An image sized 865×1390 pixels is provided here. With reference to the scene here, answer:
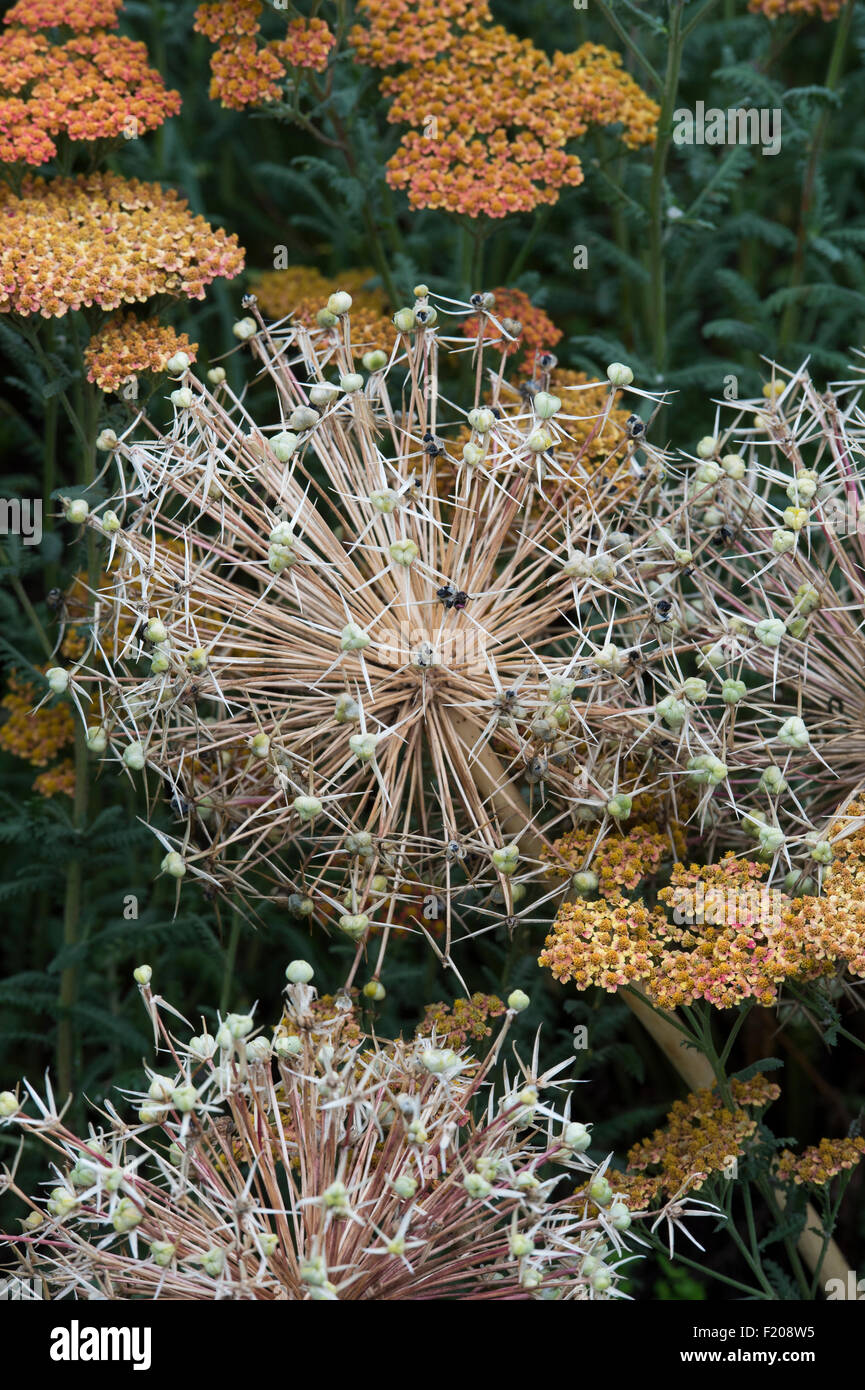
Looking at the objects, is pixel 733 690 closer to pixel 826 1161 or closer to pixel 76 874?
pixel 826 1161

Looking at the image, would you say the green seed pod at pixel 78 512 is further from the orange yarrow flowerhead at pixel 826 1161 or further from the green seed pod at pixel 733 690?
the orange yarrow flowerhead at pixel 826 1161

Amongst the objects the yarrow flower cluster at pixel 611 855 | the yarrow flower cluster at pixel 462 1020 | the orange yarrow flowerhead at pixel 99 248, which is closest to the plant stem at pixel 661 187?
the orange yarrow flowerhead at pixel 99 248

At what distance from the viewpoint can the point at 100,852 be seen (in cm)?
259

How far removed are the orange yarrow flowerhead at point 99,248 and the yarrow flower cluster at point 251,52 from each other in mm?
209

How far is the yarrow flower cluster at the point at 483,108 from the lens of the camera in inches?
93.4

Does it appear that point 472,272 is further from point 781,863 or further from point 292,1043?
point 292,1043

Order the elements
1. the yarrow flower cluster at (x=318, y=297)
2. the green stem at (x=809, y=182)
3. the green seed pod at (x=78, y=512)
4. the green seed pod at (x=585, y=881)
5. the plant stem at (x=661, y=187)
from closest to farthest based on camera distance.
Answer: the green seed pod at (x=585, y=881) → the green seed pod at (x=78, y=512) → the plant stem at (x=661, y=187) → the yarrow flower cluster at (x=318, y=297) → the green stem at (x=809, y=182)

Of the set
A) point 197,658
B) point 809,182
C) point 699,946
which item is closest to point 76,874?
point 197,658

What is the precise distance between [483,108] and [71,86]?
2.30ft

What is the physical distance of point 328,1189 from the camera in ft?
5.33

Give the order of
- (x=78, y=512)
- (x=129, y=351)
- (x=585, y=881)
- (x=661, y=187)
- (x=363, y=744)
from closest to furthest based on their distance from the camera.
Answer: (x=363, y=744), (x=585, y=881), (x=78, y=512), (x=129, y=351), (x=661, y=187)

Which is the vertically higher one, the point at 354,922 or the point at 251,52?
the point at 251,52

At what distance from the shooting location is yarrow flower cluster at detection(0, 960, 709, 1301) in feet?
5.49

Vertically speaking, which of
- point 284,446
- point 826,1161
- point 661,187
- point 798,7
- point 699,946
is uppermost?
point 798,7
